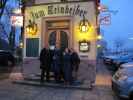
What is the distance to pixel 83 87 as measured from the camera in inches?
620

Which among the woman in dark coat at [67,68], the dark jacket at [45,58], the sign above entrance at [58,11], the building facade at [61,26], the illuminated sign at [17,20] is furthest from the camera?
the sign above entrance at [58,11]

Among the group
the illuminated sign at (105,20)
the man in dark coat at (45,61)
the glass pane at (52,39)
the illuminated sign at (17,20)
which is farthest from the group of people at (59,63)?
the illuminated sign at (105,20)

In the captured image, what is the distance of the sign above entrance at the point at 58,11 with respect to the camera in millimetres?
18438

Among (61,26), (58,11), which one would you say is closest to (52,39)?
(61,26)

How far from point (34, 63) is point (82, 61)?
275 cm

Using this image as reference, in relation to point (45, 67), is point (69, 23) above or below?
above

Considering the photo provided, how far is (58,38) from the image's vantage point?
19.0 meters

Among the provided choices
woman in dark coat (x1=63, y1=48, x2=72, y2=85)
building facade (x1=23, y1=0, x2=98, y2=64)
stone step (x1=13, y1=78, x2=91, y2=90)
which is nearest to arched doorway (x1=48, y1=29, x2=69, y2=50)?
building facade (x1=23, y1=0, x2=98, y2=64)

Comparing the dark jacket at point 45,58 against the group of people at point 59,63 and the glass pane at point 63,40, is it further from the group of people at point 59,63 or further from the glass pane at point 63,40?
the glass pane at point 63,40

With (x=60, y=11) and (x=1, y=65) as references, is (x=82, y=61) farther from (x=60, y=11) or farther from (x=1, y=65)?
(x=1, y=65)

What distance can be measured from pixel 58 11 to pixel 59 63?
11.0 ft

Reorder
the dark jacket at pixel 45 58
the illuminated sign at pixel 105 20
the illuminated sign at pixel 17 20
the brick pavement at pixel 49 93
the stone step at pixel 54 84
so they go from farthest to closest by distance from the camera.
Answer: the illuminated sign at pixel 105 20 → the illuminated sign at pixel 17 20 → the dark jacket at pixel 45 58 → the stone step at pixel 54 84 → the brick pavement at pixel 49 93

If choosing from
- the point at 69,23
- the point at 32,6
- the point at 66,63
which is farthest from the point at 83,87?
the point at 32,6

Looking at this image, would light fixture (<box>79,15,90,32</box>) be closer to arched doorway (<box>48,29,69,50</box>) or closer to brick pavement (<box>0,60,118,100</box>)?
arched doorway (<box>48,29,69,50</box>)
